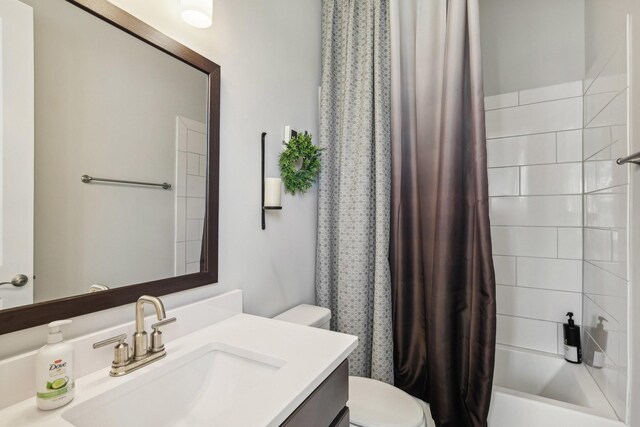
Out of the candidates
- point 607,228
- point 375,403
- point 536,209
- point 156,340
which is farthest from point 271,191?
point 536,209

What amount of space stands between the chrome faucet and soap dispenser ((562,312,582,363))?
1.95 metres

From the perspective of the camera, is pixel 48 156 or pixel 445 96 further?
pixel 445 96

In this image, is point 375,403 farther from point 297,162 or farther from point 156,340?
point 297,162

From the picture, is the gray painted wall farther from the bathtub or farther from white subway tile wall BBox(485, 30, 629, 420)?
the bathtub

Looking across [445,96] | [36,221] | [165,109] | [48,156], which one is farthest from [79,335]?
[445,96]

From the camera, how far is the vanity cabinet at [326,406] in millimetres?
654

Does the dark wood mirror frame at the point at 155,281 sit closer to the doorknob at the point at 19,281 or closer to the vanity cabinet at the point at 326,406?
the doorknob at the point at 19,281

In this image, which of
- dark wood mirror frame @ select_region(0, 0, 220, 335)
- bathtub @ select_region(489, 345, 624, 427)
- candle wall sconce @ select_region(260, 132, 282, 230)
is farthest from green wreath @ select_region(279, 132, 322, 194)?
bathtub @ select_region(489, 345, 624, 427)

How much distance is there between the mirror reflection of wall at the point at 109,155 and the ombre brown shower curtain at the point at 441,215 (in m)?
1.01

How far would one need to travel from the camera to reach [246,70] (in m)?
1.28

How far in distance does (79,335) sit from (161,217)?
0.37 metres

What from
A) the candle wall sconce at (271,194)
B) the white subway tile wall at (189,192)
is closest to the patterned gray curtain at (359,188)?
the candle wall sconce at (271,194)

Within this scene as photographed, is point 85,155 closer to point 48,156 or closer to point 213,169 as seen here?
point 48,156

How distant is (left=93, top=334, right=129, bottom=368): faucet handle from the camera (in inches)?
28.6
